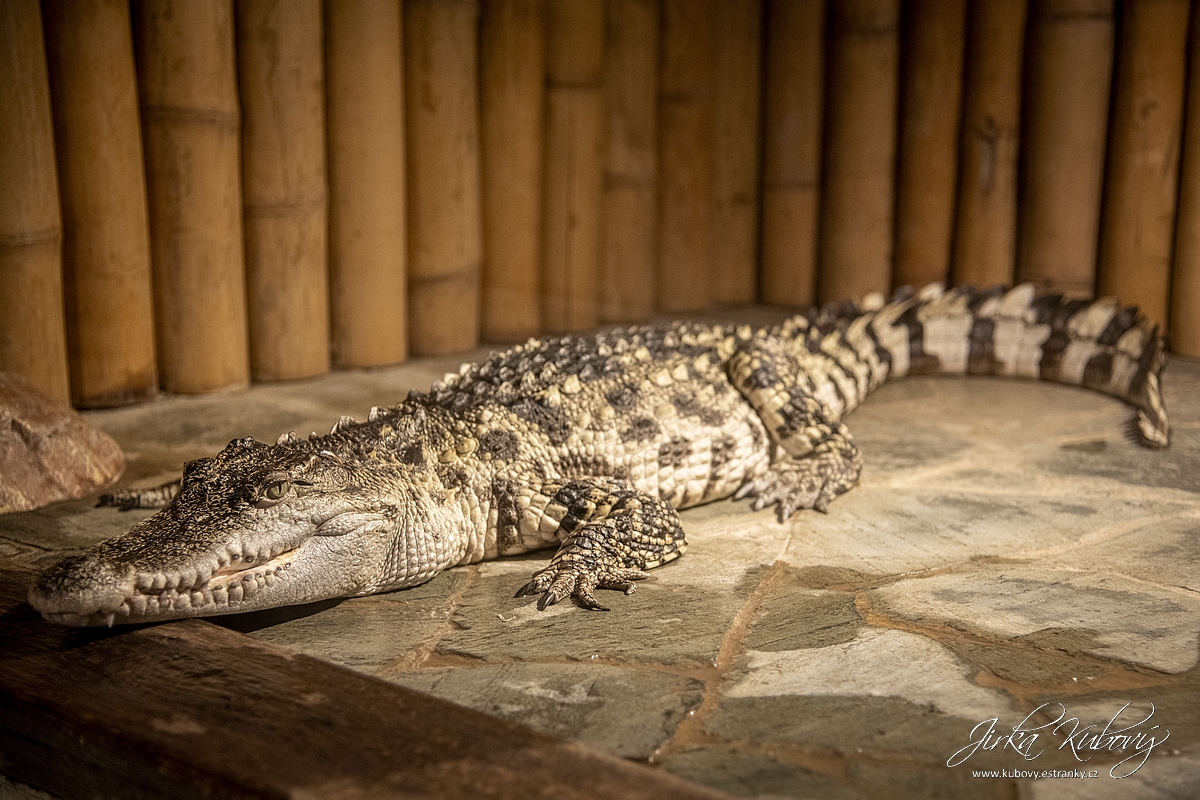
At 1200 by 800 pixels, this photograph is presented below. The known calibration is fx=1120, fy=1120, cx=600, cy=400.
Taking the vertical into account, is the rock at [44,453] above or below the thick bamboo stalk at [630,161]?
below

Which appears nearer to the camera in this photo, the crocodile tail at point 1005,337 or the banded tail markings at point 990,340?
the banded tail markings at point 990,340

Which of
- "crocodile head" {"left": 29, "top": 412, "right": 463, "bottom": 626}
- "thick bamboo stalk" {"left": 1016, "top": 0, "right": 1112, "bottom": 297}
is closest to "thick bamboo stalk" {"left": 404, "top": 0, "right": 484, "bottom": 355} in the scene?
"crocodile head" {"left": 29, "top": 412, "right": 463, "bottom": 626}

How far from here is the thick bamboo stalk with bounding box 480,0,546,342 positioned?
6078mm

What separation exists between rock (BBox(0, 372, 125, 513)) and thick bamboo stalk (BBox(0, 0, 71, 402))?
25 centimetres

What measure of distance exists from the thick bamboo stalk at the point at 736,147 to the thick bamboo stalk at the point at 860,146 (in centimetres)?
54

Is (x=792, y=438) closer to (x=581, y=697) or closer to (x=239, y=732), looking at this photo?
(x=581, y=697)

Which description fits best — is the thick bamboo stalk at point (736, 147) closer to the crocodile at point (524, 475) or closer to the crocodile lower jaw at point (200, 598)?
the crocodile at point (524, 475)

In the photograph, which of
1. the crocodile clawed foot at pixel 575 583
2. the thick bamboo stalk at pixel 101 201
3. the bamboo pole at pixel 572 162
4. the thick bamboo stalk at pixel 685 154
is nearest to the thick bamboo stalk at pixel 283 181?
the thick bamboo stalk at pixel 101 201

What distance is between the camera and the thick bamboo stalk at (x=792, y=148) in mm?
7133

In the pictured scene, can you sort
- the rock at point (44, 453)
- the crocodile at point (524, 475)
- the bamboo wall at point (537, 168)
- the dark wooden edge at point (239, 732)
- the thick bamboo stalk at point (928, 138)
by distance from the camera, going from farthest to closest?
the thick bamboo stalk at point (928, 138) < the bamboo wall at point (537, 168) < the rock at point (44, 453) < the crocodile at point (524, 475) < the dark wooden edge at point (239, 732)

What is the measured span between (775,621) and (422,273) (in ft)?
11.6

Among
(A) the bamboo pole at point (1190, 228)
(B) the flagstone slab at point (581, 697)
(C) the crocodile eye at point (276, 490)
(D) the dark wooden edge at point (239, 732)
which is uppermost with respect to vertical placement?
(A) the bamboo pole at point (1190, 228)

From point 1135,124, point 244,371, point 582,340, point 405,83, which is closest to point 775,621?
point 582,340
